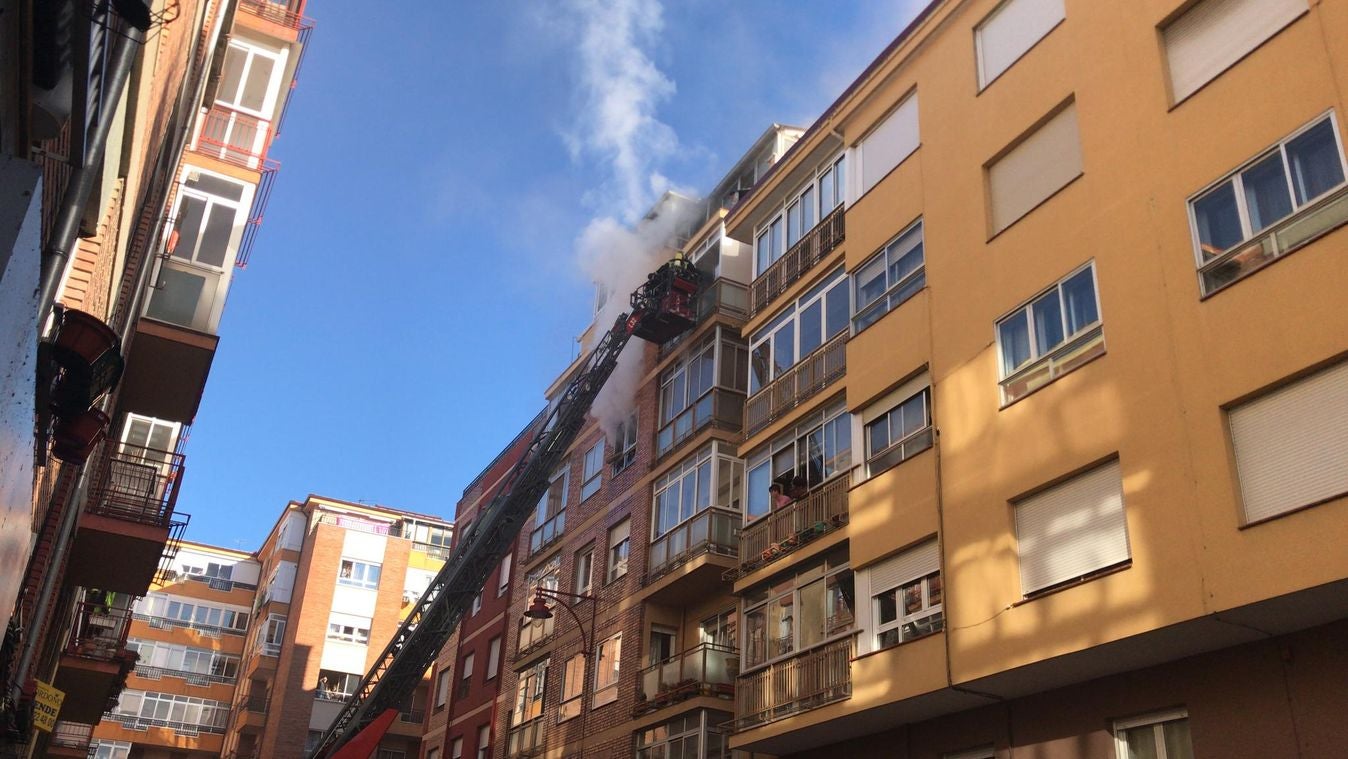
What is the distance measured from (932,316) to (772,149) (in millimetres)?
12807

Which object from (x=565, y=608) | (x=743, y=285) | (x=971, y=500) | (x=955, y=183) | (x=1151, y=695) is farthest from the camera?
(x=565, y=608)

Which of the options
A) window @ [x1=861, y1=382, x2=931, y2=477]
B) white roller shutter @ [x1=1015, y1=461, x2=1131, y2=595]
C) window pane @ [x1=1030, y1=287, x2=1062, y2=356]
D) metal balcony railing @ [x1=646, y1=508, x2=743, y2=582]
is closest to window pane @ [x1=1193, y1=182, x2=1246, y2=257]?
window pane @ [x1=1030, y1=287, x2=1062, y2=356]

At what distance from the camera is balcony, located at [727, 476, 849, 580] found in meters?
18.3

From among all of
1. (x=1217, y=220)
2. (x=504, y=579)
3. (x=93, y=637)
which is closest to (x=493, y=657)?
(x=504, y=579)

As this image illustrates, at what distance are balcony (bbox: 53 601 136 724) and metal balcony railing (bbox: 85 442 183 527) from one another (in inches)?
300

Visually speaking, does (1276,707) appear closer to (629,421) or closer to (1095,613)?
(1095,613)

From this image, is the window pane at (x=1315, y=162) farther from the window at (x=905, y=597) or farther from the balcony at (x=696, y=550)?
the balcony at (x=696, y=550)

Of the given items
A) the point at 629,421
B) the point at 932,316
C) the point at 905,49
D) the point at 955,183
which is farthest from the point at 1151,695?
the point at 629,421

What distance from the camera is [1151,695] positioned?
12.1 metres

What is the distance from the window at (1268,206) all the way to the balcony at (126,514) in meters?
14.8

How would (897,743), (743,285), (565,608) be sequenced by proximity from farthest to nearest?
(565,608)
(743,285)
(897,743)

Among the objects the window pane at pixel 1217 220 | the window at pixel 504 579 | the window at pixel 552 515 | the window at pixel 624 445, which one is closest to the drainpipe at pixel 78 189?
the window pane at pixel 1217 220

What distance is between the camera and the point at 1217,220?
12.4 metres

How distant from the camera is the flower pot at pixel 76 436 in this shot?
8133 millimetres
